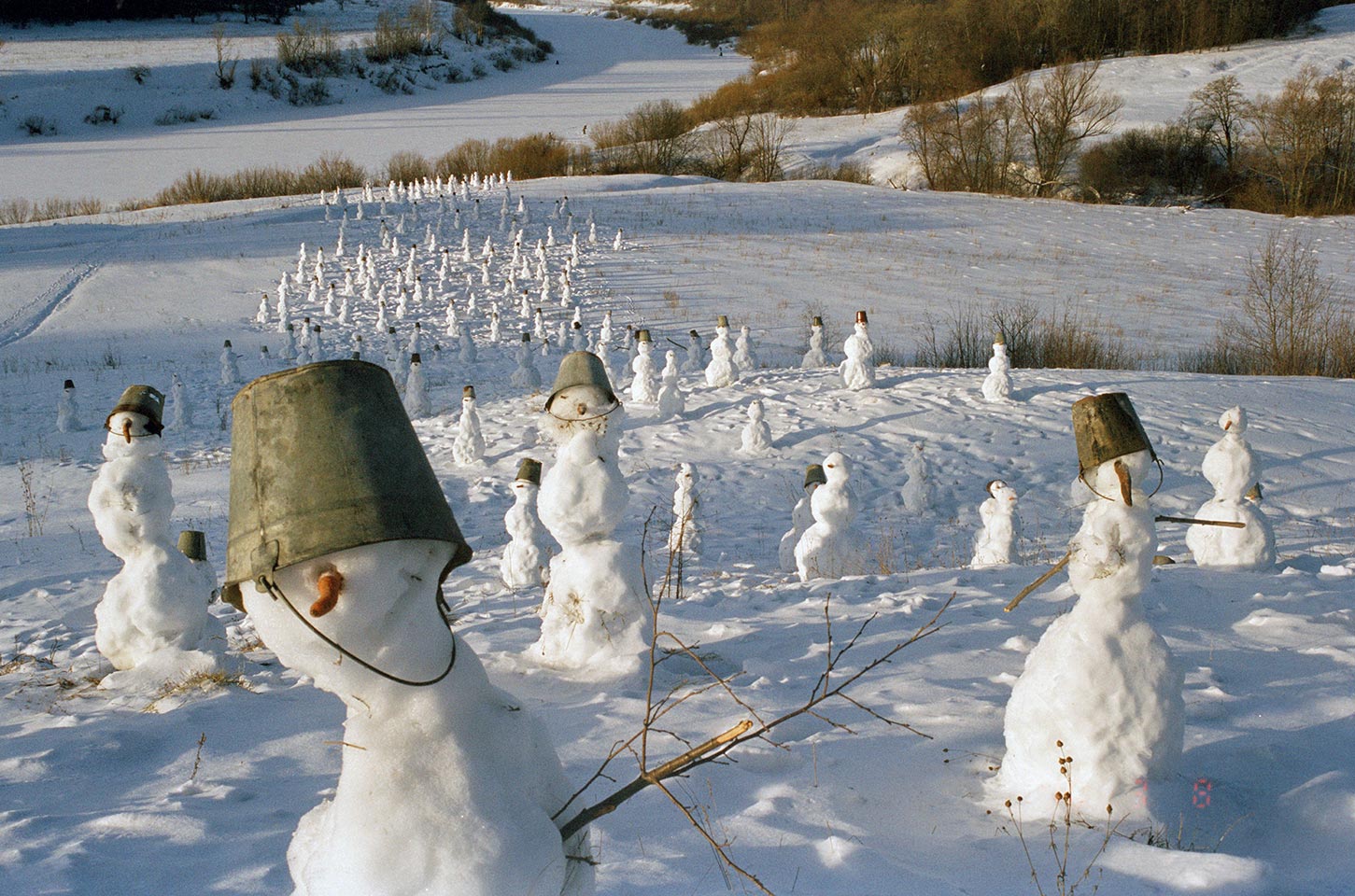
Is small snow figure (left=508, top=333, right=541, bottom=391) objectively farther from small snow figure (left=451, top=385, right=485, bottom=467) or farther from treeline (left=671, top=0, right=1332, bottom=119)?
treeline (left=671, top=0, right=1332, bottom=119)

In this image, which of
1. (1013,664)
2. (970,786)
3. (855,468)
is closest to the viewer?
(970,786)

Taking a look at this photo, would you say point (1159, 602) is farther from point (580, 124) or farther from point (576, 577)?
point (580, 124)

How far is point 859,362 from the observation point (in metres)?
12.7

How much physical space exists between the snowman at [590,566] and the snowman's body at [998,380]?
865 cm

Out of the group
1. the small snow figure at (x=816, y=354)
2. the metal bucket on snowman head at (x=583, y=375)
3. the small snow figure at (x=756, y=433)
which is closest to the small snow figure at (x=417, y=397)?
the small snow figure at (x=756, y=433)

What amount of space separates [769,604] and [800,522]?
8.71 feet

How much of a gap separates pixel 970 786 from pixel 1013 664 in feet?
4.24

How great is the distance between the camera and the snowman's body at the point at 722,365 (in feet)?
43.0

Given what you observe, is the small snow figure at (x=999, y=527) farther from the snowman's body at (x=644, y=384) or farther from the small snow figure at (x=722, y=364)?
the small snow figure at (x=722, y=364)

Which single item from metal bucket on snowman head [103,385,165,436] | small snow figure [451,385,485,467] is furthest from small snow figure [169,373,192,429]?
metal bucket on snowman head [103,385,165,436]

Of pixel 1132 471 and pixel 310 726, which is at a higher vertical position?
pixel 1132 471

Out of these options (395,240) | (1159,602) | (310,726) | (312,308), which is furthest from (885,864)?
(395,240)

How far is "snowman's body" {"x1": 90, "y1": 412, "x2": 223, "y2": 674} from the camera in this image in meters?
4.55

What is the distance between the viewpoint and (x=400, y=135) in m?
43.9
